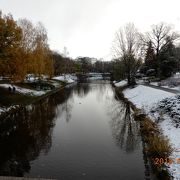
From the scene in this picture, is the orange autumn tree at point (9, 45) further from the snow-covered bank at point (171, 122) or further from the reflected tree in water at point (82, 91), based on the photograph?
the reflected tree in water at point (82, 91)

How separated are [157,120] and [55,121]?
8920mm

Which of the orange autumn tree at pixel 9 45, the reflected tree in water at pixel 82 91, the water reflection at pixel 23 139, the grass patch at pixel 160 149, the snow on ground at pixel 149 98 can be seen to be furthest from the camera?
the reflected tree in water at pixel 82 91

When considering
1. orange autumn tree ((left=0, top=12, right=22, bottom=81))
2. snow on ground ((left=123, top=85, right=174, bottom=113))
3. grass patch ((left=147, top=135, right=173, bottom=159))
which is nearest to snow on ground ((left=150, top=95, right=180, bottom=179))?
grass patch ((left=147, top=135, right=173, bottom=159))

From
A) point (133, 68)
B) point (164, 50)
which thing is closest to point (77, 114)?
point (133, 68)

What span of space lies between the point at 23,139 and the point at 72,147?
3742 millimetres

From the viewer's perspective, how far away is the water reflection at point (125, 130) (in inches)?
507

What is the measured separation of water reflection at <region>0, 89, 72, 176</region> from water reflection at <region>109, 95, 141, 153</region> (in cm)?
451

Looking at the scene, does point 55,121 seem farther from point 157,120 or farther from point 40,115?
point 157,120

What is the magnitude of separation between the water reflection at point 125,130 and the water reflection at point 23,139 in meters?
4.51

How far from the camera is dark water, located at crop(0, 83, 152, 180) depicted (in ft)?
31.0

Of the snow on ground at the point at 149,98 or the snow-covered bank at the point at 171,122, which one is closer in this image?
the snow-covered bank at the point at 171,122

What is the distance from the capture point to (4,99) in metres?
23.7

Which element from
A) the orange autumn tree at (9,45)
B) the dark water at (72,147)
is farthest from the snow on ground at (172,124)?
the orange autumn tree at (9,45)

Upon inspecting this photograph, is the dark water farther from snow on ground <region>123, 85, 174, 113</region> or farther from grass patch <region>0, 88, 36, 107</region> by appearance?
grass patch <region>0, 88, 36, 107</region>
